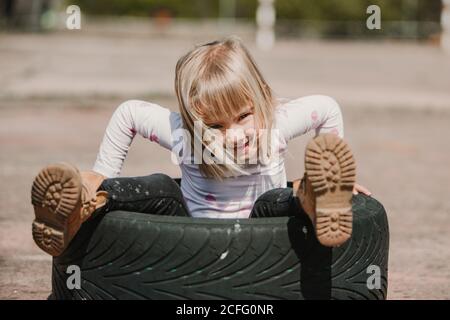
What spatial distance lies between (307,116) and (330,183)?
654 mm

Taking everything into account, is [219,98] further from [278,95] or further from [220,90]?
[278,95]

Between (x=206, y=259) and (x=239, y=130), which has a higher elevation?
(x=239, y=130)

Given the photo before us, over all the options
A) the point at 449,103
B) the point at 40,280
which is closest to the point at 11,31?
the point at 449,103

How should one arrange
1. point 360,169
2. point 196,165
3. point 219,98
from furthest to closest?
point 360,169, point 196,165, point 219,98

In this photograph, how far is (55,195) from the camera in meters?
2.50

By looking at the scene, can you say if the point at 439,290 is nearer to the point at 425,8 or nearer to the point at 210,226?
the point at 210,226

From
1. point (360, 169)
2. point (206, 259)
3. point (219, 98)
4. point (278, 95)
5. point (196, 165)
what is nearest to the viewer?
point (206, 259)

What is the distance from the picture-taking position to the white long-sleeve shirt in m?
3.06

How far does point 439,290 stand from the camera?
3750 mm

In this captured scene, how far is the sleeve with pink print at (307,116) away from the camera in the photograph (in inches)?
121

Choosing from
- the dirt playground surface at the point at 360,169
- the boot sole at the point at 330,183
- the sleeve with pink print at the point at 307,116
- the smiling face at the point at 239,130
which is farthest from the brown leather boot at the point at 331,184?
the dirt playground surface at the point at 360,169

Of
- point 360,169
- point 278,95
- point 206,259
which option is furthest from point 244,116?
point 278,95

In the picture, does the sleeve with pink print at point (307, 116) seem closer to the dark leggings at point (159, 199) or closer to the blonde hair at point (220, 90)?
the blonde hair at point (220, 90)

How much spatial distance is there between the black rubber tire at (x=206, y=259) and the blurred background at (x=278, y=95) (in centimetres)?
A: 87
